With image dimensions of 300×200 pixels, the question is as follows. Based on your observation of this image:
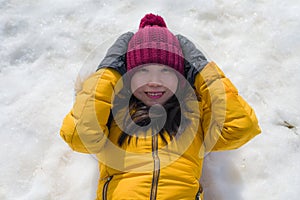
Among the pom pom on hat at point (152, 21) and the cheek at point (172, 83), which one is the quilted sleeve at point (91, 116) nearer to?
the cheek at point (172, 83)

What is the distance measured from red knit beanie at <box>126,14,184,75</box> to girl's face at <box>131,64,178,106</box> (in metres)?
0.02

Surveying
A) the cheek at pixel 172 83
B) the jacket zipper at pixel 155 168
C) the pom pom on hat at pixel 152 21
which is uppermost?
the pom pom on hat at pixel 152 21

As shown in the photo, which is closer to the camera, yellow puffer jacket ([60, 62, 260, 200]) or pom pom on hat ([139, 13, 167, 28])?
yellow puffer jacket ([60, 62, 260, 200])

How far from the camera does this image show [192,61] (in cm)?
132

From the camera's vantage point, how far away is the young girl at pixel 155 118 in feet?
3.97

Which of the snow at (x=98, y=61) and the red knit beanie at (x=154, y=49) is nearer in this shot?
the red knit beanie at (x=154, y=49)

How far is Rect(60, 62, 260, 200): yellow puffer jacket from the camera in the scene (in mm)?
1193

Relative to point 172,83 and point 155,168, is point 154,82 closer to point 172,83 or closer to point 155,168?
point 172,83

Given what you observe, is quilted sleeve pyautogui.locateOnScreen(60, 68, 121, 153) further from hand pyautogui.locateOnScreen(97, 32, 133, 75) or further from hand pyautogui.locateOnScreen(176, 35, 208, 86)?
hand pyautogui.locateOnScreen(176, 35, 208, 86)

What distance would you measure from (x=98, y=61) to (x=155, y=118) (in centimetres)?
50

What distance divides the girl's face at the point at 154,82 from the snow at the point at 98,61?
1.17ft

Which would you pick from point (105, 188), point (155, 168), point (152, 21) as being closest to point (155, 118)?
point (155, 168)

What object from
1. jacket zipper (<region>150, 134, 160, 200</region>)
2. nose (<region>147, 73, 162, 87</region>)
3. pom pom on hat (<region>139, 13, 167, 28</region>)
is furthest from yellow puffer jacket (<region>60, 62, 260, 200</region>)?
pom pom on hat (<region>139, 13, 167, 28</region>)

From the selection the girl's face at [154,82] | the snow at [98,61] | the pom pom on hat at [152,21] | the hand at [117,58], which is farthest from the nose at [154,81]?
the snow at [98,61]
